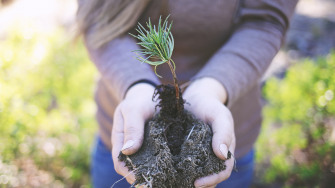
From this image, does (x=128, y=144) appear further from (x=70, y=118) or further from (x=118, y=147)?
(x=70, y=118)

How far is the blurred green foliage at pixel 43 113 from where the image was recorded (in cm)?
223

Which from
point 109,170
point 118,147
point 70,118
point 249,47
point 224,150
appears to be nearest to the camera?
point 224,150

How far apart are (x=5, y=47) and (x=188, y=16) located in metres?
2.01

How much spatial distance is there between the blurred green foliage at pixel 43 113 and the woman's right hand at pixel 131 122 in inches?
50.9

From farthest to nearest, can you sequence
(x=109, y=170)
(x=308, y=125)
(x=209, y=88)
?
(x=308, y=125), (x=109, y=170), (x=209, y=88)

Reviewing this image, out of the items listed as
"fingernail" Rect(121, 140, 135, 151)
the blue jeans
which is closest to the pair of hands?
"fingernail" Rect(121, 140, 135, 151)

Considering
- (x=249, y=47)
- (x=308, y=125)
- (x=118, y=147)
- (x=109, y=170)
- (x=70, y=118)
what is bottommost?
(x=308, y=125)

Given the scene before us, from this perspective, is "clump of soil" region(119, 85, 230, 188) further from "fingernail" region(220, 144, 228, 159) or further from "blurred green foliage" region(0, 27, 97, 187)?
"blurred green foliage" region(0, 27, 97, 187)

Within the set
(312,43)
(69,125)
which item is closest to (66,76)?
(69,125)

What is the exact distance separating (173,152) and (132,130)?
0.17 metres

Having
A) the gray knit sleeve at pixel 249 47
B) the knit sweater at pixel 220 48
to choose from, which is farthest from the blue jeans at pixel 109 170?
the gray knit sleeve at pixel 249 47

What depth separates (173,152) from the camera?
1.04 m

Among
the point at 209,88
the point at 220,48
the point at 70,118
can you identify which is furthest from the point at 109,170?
the point at 70,118

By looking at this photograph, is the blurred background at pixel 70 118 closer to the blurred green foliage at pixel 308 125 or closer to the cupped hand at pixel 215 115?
the blurred green foliage at pixel 308 125
